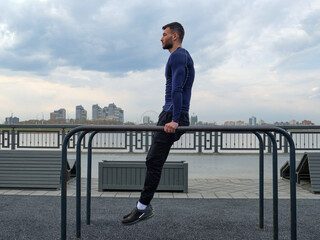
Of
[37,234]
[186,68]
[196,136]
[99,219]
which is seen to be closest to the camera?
[186,68]

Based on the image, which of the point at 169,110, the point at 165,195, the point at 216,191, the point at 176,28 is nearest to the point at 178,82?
the point at 169,110

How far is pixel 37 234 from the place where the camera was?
2971mm

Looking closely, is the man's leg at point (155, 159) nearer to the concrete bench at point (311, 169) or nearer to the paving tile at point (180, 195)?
the paving tile at point (180, 195)

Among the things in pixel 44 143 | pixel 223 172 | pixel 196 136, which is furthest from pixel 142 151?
pixel 223 172

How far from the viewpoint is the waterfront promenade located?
3025mm

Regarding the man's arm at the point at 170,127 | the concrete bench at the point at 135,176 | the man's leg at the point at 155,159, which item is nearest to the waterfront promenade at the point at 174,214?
the concrete bench at the point at 135,176

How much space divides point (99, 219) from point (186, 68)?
2.01 meters

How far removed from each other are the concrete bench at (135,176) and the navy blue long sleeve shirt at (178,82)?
7.13 feet

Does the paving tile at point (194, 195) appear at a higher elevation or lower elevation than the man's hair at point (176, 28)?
lower

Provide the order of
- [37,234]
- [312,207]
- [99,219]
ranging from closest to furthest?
[37,234] < [99,219] < [312,207]

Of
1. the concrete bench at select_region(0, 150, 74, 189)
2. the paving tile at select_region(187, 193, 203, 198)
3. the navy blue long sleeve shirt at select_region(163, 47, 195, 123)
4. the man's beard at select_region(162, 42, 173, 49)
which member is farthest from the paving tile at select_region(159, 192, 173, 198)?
the man's beard at select_region(162, 42, 173, 49)

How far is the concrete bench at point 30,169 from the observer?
5.09m

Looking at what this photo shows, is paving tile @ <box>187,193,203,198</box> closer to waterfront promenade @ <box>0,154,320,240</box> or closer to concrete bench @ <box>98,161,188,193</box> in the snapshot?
waterfront promenade @ <box>0,154,320,240</box>

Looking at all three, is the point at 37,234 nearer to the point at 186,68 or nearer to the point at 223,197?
the point at 186,68
